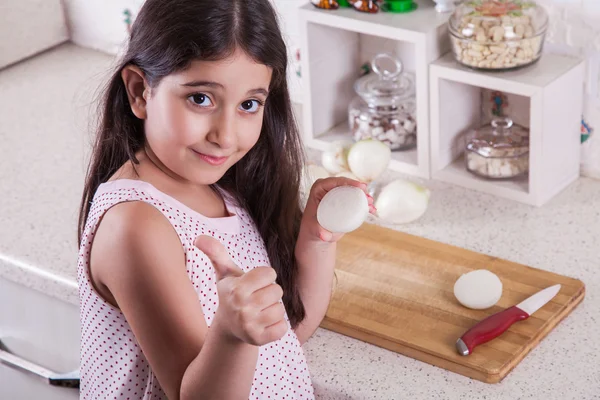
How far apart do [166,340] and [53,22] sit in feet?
4.85

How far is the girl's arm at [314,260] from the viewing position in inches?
44.8

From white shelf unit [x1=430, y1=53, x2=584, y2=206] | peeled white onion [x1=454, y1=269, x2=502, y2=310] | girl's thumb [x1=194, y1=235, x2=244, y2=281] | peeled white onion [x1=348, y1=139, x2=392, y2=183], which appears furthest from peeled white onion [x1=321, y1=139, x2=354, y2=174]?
girl's thumb [x1=194, y1=235, x2=244, y2=281]

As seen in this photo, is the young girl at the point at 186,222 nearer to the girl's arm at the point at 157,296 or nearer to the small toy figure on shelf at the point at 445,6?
the girl's arm at the point at 157,296

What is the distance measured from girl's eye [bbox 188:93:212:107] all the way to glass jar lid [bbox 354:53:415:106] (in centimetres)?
72

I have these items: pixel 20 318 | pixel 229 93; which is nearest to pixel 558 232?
pixel 229 93

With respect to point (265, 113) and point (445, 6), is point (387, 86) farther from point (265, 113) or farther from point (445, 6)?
point (265, 113)

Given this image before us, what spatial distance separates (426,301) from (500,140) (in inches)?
15.3

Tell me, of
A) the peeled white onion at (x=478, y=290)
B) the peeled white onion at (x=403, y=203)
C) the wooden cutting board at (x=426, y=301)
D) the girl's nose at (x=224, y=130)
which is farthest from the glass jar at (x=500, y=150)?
the girl's nose at (x=224, y=130)

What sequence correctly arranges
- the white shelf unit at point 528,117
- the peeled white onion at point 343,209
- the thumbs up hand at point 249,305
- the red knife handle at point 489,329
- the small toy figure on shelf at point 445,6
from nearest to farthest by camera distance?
1. the thumbs up hand at point 249,305
2. the peeled white onion at point 343,209
3. the red knife handle at point 489,329
4. the white shelf unit at point 528,117
5. the small toy figure on shelf at point 445,6

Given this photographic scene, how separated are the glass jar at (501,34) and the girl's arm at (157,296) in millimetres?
681

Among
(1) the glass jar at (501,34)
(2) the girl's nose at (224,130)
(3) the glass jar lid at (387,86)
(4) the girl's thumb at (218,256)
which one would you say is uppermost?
(2) the girl's nose at (224,130)

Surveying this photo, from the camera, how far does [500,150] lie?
1.53 metres

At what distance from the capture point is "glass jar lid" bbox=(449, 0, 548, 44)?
4.72 feet

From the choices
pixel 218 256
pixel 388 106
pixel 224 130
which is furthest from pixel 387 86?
pixel 218 256
